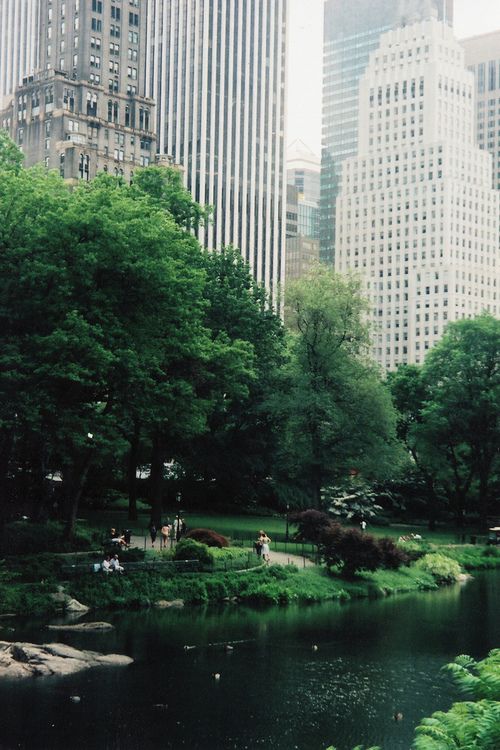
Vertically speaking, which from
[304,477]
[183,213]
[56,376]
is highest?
[183,213]

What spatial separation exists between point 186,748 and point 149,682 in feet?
23.3

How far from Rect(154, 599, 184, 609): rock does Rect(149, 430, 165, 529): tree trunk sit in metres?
20.0

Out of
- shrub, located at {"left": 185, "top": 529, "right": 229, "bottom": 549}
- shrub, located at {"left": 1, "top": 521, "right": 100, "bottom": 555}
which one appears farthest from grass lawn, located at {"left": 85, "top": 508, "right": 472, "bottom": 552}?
shrub, located at {"left": 1, "top": 521, "right": 100, "bottom": 555}

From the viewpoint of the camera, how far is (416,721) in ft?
107

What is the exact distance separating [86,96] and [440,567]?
124911 mm

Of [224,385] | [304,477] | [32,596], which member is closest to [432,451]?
[304,477]

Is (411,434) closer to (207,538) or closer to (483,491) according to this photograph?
(483,491)

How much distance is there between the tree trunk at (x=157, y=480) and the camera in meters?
73.6

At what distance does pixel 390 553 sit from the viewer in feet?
205

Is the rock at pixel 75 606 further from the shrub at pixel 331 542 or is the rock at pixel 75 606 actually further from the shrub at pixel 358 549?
the shrub at pixel 358 549

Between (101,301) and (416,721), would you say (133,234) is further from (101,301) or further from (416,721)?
(416,721)

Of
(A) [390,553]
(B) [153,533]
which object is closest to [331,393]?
(B) [153,533]

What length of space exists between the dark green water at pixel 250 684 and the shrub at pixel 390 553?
8938 millimetres

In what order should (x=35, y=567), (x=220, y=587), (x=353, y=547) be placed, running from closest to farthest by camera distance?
(x=35, y=567) → (x=220, y=587) → (x=353, y=547)
